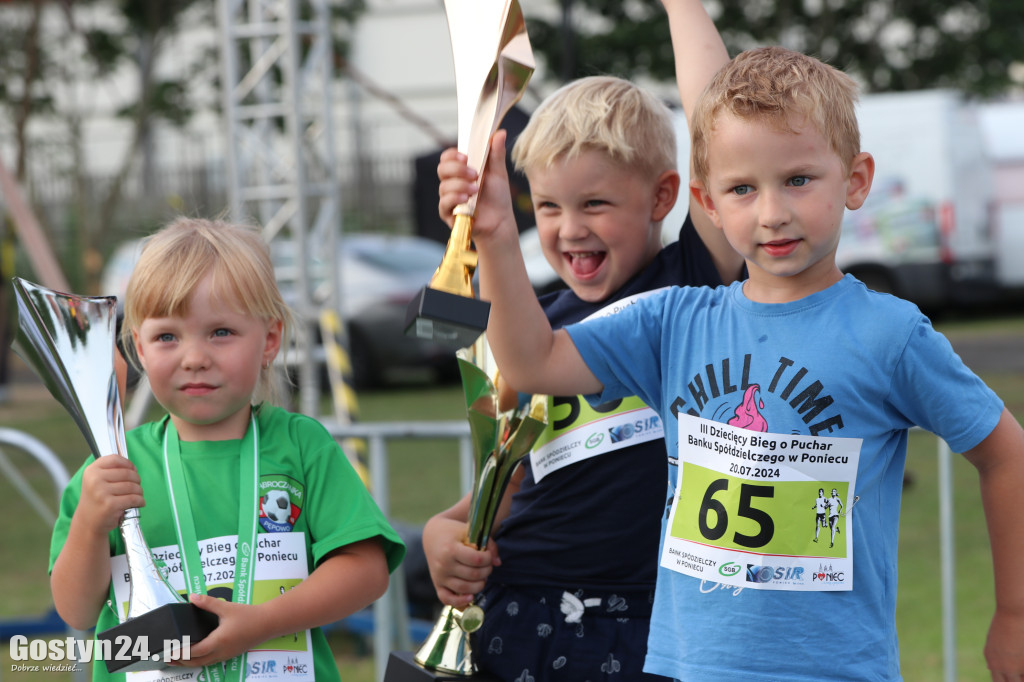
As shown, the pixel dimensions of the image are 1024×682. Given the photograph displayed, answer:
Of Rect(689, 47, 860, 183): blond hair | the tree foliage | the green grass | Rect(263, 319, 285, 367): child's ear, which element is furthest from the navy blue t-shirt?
the tree foliage

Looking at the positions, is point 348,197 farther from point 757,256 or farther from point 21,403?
point 757,256

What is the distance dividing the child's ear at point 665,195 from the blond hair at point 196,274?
25.4 inches

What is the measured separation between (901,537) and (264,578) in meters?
4.23

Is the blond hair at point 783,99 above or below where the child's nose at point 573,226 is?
above

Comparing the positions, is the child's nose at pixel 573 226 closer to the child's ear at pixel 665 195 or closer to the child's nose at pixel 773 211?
the child's ear at pixel 665 195

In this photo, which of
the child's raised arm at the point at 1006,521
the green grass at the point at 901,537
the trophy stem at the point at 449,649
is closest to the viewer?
the child's raised arm at the point at 1006,521

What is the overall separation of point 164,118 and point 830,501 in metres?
15.5

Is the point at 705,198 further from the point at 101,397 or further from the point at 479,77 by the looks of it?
the point at 101,397

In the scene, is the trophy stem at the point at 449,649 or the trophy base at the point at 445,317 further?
the trophy stem at the point at 449,649

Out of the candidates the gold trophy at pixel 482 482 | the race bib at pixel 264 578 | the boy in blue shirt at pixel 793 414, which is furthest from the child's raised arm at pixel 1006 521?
the race bib at pixel 264 578

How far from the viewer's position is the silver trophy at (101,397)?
1.53 m

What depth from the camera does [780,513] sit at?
1495 millimetres

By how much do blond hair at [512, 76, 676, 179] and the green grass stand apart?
245 centimetres

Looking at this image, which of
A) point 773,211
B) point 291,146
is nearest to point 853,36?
point 291,146
